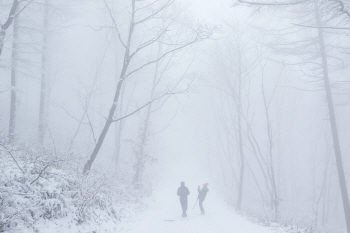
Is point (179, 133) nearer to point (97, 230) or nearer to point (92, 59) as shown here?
point (92, 59)

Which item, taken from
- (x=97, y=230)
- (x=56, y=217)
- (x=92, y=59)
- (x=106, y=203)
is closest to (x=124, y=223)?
(x=106, y=203)

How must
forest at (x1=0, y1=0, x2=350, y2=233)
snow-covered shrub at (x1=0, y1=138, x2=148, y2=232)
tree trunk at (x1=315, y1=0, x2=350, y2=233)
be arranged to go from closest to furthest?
1. snow-covered shrub at (x1=0, y1=138, x2=148, y2=232)
2. forest at (x1=0, y1=0, x2=350, y2=233)
3. tree trunk at (x1=315, y1=0, x2=350, y2=233)

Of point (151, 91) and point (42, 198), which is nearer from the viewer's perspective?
point (42, 198)

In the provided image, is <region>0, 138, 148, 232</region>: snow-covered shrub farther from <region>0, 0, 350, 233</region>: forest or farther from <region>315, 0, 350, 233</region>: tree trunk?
<region>315, 0, 350, 233</region>: tree trunk

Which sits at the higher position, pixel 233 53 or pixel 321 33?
pixel 233 53

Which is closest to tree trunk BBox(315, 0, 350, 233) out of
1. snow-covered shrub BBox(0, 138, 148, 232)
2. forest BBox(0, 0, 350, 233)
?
forest BBox(0, 0, 350, 233)

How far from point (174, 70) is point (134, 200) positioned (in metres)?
8.67

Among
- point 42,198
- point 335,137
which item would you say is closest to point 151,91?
point 335,137

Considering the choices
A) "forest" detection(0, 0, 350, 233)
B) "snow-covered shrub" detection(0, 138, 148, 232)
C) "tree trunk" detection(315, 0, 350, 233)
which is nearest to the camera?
"snow-covered shrub" detection(0, 138, 148, 232)

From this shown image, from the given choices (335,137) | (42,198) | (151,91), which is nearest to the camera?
(42,198)

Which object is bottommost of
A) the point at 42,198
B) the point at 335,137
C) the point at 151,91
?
the point at 42,198

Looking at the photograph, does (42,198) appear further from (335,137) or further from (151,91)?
(335,137)

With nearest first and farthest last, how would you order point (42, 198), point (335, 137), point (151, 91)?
point (42, 198) → point (335, 137) → point (151, 91)

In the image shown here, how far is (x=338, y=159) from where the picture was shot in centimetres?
1120
